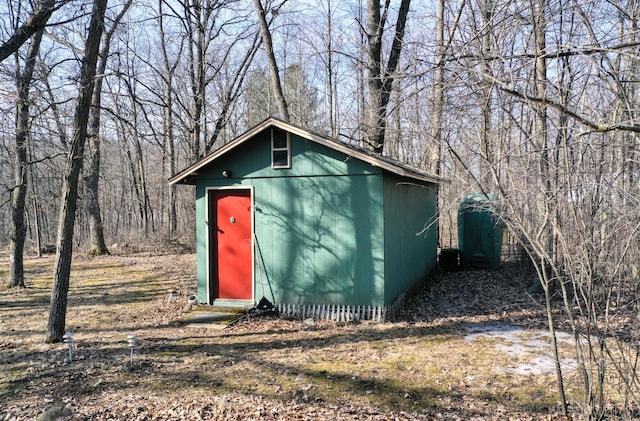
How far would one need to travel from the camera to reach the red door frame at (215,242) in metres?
8.62

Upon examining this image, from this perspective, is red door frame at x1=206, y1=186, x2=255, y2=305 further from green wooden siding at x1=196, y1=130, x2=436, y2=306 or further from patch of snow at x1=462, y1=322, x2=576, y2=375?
patch of snow at x1=462, y1=322, x2=576, y2=375

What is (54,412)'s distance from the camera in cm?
440

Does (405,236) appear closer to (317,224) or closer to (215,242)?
(317,224)

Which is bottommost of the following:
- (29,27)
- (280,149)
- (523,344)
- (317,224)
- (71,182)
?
(523,344)

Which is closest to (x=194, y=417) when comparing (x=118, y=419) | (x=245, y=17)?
(x=118, y=419)

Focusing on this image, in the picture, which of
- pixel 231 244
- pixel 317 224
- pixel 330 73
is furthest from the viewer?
pixel 330 73

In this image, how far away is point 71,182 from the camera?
21.9ft

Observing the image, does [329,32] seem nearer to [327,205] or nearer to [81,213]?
[327,205]

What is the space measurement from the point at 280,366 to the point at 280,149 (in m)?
4.06

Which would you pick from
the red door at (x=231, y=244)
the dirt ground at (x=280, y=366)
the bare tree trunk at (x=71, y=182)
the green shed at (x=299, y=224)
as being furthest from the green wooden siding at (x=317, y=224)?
the bare tree trunk at (x=71, y=182)

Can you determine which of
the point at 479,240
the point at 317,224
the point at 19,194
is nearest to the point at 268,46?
the point at 317,224

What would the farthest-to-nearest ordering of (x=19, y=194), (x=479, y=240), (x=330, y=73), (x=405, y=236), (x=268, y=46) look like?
(x=330, y=73)
(x=479, y=240)
(x=268, y=46)
(x=19, y=194)
(x=405, y=236)

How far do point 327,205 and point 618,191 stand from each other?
16.6ft

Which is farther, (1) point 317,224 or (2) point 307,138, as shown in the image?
(1) point 317,224
